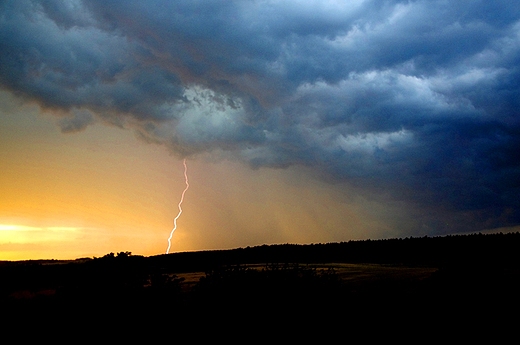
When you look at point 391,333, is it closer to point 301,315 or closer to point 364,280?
point 301,315

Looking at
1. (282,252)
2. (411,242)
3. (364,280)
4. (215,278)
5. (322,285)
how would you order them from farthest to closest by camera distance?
1. (282,252)
2. (411,242)
3. (364,280)
4. (215,278)
5. (322,285)

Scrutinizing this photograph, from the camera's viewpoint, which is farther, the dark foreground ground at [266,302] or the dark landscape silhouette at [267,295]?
the dark landscape silhouette at [267,295]

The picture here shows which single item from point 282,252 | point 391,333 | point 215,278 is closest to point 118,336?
point 215,278

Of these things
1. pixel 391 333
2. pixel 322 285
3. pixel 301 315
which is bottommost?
pixel 391 333

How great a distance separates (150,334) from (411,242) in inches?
2949

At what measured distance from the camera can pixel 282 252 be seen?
333ft

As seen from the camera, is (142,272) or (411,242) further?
(411,242)

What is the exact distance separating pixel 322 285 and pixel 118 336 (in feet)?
33.0

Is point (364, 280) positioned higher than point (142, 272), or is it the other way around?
point (142, 272)

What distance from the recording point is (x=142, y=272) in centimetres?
2070

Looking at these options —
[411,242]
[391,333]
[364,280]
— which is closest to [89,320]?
[391,333]

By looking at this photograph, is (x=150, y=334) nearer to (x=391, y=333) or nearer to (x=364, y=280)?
(x=391, y=333)

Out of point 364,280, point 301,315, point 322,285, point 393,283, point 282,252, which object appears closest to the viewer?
point 301,315

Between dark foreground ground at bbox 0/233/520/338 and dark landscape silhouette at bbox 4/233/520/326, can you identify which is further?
dark landscape silhouette at bbox 4/233/520/326
